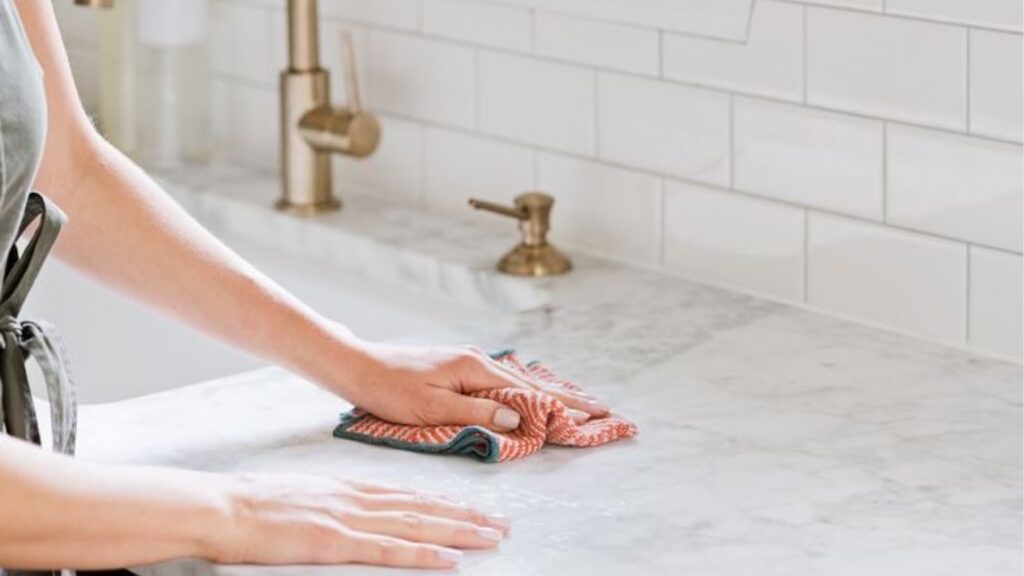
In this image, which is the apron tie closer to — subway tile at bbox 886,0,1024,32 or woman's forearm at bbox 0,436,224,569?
woman's forearm at bbox 0,436,224,569

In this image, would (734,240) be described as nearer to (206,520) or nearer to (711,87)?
(711,87)

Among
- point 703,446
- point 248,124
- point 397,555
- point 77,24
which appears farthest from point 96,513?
point 77,24

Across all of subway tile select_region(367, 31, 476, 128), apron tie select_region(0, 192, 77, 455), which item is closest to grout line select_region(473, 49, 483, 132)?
subway tile select_region(367, 31, 476, 128)

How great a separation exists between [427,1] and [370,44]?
126mm

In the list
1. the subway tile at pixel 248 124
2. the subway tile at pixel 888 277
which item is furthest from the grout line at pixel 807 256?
the subway tile at pixel 248 124

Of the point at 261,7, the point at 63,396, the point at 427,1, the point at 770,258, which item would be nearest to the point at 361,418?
the point at 63,396

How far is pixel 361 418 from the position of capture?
1527mm

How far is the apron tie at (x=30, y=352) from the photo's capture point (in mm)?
1320

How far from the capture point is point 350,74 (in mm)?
2162

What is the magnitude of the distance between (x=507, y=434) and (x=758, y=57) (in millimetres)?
540

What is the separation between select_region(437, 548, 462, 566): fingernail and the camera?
1248 millimetres

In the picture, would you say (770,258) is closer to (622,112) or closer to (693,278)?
(693,278)

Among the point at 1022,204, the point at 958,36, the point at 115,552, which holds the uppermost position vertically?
the point at 958,36

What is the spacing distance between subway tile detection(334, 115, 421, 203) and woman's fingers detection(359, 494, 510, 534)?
3.26ft
